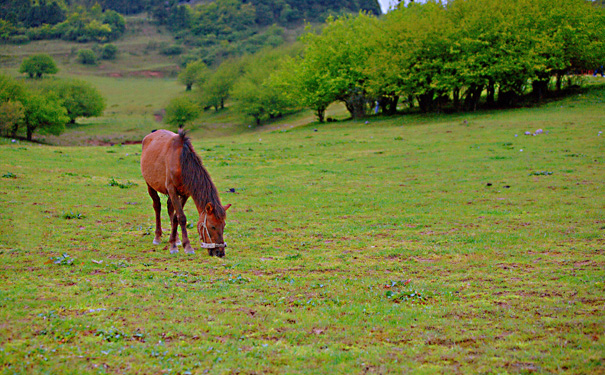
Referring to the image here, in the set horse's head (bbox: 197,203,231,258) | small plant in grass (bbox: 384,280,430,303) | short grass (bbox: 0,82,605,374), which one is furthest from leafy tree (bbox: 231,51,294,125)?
small plant in grass (bbox: 384,280,430,303)

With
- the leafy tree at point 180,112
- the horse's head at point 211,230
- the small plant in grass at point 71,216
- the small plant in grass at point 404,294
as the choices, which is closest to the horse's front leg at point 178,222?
the horse's head at point 211,230

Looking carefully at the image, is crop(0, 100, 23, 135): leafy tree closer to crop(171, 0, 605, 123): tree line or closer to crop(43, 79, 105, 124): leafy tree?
crop(43, 79, 105, 124): leafy tree

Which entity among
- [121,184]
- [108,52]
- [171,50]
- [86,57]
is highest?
[171,50]

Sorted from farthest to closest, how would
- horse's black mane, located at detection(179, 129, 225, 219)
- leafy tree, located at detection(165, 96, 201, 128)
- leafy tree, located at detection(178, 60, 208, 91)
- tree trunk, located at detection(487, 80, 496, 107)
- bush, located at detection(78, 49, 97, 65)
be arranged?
bush, located at detection(78, 49, 97, 65)
leafy tree, located at detection(178, 60, 208, 91)
leafy tree, located at detection(165, 96, 201, 128)
tree trunk, located at detection(487, 80, 496, 107)
horse's black mane, located at detection(179, 129, 225, 219)

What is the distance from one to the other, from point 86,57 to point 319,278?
129 m

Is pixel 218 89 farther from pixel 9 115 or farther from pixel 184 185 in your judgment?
pixel 184 185

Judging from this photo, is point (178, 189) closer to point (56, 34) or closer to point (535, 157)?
point (535, 157)

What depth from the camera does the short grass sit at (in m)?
5.01

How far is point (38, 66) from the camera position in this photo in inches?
3524

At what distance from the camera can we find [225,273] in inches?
324

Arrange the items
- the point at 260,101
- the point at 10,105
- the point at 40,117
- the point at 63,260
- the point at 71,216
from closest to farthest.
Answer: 1. the point at 63,260
2. the point at 71,216
3. the point at 10,105
4. the point at 40,117
5. the point at 260,101

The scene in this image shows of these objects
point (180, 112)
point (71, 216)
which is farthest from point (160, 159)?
point (180, 112)

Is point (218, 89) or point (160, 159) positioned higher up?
point (218, 89)

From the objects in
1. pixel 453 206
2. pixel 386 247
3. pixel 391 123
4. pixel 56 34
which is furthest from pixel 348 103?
pixel 56 34
